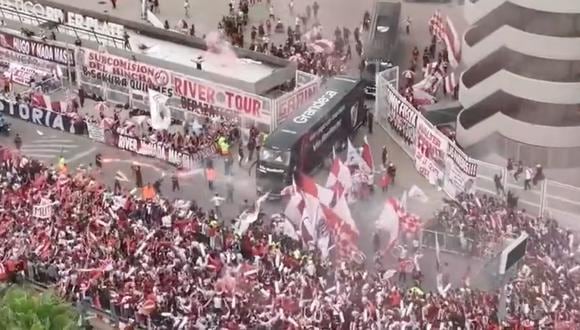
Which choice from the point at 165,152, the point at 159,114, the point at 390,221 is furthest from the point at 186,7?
the point at 390,221

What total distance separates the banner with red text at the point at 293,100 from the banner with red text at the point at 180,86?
28 centimetres

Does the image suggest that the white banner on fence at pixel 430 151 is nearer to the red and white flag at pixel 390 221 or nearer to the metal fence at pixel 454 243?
the red and white flag at pixel 390 221

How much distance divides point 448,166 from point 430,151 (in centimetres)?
113

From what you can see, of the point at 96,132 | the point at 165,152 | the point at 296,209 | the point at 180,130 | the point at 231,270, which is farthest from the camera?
the point at 96,132

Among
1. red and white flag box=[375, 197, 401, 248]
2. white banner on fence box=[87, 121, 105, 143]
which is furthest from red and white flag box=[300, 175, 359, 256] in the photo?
white banner on fence box=[87, 121, 105, 143]

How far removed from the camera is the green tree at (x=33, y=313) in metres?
20.1

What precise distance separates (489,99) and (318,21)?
1092cm

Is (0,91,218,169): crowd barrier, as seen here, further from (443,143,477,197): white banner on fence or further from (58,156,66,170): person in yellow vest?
(443,143,477,197): white banner on fence

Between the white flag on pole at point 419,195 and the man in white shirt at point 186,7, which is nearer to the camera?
the white flag on pole at point 419,195

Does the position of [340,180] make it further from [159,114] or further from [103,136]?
[103,136]

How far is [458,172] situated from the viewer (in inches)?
1115

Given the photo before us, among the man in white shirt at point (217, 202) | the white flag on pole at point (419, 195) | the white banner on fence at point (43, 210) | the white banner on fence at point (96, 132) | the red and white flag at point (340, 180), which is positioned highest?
the red and white flag at point (340, 180)

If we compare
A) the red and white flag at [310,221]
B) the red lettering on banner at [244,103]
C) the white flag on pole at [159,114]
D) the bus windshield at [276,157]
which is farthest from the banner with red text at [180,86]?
the red and white flag at [310,221]

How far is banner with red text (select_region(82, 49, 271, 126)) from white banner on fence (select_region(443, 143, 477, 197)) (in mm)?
5488
